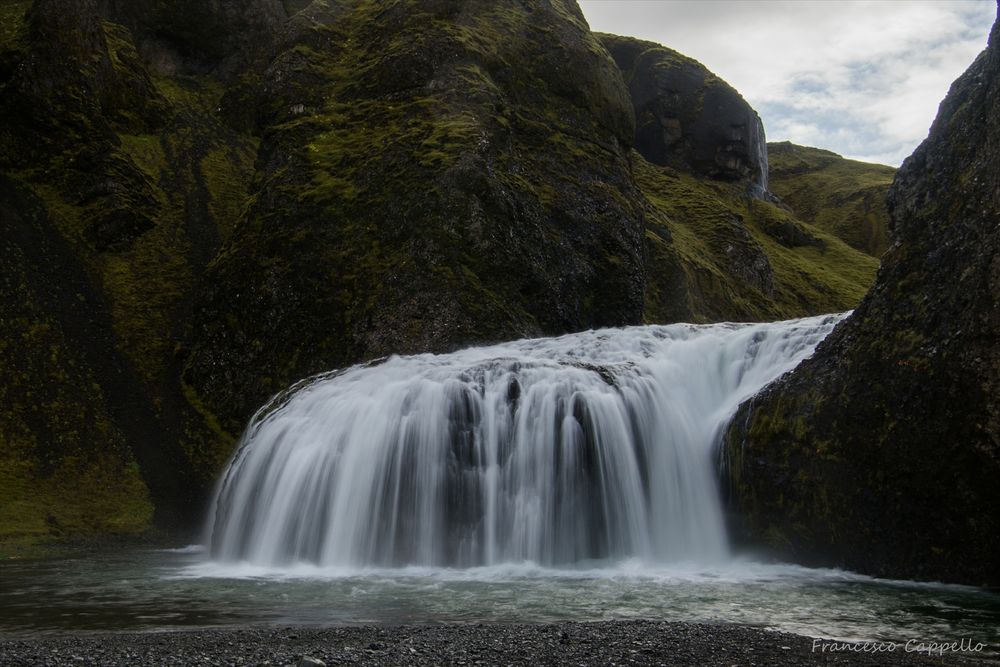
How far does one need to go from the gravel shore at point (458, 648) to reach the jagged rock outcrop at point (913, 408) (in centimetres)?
517

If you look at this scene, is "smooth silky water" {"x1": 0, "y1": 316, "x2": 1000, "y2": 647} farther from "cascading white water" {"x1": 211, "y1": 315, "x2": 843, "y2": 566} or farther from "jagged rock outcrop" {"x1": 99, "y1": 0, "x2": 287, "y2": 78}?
"jagged rock outcrop" {"x1": 99, "y1": 0, "x2": 287, "y2": 78}

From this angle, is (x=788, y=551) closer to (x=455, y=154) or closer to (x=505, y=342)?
(x=505, y=342)

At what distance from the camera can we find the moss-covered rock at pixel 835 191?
81062 millimetres

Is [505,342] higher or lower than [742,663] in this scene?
higher

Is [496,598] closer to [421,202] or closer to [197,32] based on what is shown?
[421,202]

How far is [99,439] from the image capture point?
72.1 ft

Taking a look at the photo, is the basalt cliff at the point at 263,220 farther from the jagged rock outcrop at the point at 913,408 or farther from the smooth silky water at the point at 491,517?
the jagged rock outcrop at the point at 913,408

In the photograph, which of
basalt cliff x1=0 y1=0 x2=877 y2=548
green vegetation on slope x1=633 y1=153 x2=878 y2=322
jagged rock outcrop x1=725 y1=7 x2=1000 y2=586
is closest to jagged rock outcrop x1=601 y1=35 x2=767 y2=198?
green vegetation on slope x1=633 y1=153 x2=878 y2=322

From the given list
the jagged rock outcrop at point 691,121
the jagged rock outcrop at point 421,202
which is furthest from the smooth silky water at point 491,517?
the jagged rock outcrop at point 691,121

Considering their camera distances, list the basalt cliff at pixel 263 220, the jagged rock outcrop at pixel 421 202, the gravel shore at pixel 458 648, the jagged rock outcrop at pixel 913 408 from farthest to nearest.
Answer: the jagged rock outcrop at pixel 421 202, the basalt cliff at pixel 263 220, the jagged rock outcrop at pixel 913 408, the gravel shore at pixel 458 648

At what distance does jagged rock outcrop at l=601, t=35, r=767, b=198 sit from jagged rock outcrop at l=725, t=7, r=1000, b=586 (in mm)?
54809

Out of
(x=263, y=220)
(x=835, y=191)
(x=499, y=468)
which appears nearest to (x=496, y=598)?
(x=499, y=468)

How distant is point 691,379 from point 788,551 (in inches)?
215

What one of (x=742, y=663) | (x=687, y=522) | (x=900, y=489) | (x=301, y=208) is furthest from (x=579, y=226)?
(x=742, y=663)
